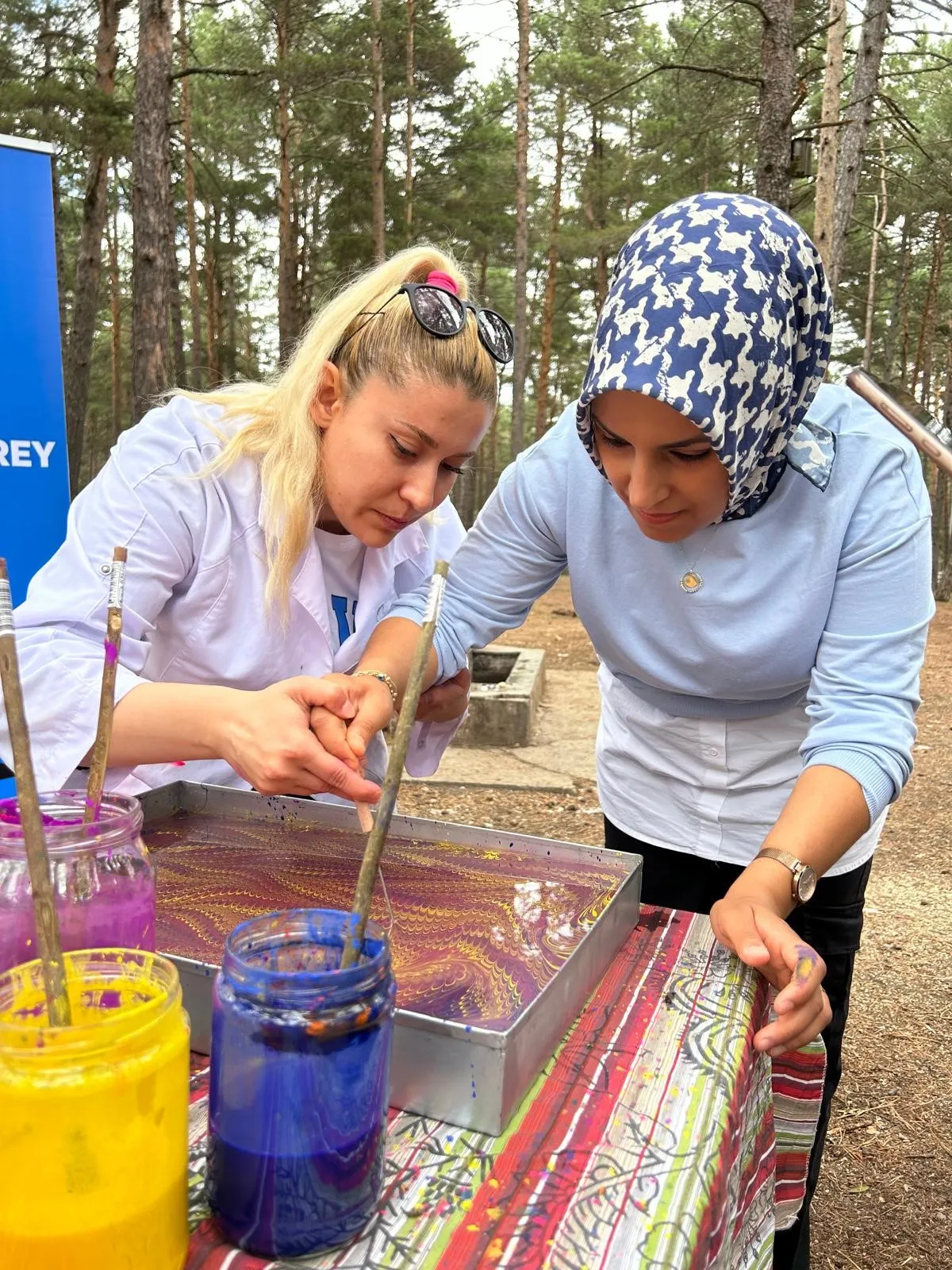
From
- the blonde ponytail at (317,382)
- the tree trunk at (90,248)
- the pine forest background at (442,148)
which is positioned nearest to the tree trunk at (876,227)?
the pine forest background at (442,148)

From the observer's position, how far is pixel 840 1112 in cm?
255

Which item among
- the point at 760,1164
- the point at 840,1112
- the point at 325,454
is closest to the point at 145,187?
the point at 325,454

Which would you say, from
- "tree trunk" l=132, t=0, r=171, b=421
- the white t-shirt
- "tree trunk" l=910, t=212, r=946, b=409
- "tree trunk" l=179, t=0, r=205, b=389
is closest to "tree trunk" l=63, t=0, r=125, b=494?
"tree trunk" l=179, t=0, r=205, b=389

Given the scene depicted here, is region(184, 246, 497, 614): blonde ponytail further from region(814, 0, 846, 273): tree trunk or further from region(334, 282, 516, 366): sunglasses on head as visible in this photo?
region(814, 0, 846, 273): tree trunk

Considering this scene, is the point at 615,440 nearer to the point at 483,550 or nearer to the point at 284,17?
the point at 483,550

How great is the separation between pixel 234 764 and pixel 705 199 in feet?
2.95

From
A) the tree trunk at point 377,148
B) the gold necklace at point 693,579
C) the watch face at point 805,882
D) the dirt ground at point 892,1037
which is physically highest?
the tree trunk at point 377,148

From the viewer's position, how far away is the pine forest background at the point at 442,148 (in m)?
8.40

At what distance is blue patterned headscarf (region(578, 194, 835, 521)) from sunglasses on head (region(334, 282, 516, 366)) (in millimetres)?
306

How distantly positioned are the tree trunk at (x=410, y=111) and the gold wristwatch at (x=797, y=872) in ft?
48.4

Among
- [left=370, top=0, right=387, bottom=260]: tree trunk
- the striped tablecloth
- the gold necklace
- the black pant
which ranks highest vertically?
[left=370, top=0, right=387, bottom=260]: tree trunk

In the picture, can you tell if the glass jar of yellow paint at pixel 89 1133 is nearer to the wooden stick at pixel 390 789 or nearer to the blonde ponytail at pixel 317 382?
the wooden stick at pixel 390 789

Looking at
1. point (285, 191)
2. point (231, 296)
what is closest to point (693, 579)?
point (285, 191)

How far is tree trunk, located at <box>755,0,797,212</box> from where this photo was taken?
23.0 feet
